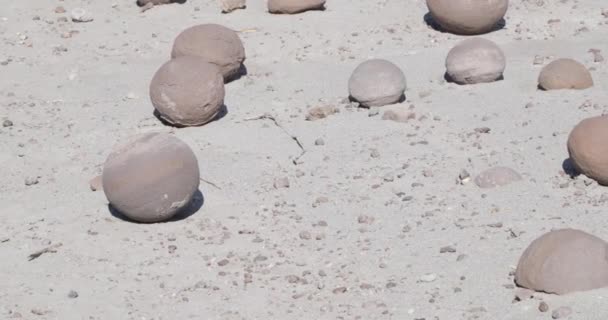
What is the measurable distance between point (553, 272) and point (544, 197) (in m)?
1.82

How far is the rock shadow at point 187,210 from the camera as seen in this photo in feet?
31.9

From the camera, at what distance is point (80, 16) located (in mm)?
14352

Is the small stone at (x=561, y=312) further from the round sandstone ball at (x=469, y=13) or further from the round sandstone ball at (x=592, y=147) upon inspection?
the round sandstone ball at (x=469, y=13)

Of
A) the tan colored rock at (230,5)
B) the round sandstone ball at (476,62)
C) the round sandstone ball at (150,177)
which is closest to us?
the round sandstone ball at (150,177)

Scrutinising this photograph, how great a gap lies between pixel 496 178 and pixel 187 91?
3.07 meters

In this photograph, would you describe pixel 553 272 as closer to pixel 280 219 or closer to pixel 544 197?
pixel 544 197

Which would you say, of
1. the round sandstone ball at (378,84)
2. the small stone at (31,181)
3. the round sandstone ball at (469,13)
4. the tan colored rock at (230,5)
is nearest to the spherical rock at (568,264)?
the round sandstone ball at (378,84)

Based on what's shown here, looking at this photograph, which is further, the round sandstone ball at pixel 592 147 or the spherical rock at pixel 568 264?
the round sandstone ball at pixel 592 147

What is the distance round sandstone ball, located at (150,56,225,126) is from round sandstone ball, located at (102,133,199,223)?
184 centimetres

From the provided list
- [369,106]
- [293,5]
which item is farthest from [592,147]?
[293,5]

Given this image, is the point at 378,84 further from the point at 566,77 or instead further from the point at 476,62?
the point at 566,77

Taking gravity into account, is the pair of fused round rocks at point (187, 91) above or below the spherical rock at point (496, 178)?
below

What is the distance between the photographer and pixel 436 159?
10500 mm

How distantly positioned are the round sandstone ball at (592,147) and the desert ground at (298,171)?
0.13 m
